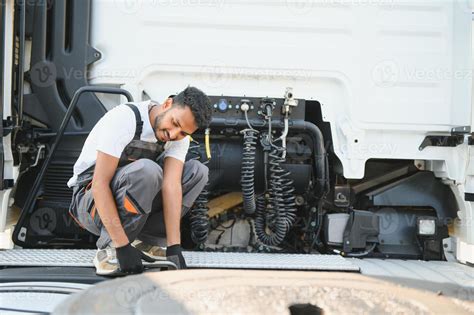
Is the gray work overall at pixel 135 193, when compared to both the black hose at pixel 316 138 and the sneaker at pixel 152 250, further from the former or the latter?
the black hose at pixel 316 138

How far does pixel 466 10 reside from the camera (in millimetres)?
2914

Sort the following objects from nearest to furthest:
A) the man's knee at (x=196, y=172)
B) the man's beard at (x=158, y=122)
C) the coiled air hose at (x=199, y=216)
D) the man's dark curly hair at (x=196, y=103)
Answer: the man's dark curly hair at (x=196, y=103) < the man's beard at (x=158, y=122) < the man's knee at (x=196, y=172) < the coiled air hose at (x=199, y=216)

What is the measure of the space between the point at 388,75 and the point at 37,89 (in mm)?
2314

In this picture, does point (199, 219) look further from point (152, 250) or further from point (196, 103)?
point (196, 103)

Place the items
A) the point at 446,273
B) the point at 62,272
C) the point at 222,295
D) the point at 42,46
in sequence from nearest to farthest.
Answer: the point at 222,295 → the point at 62,272 → the point at 446,273 → the point at 42,46

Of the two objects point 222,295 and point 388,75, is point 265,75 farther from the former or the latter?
point 222,295

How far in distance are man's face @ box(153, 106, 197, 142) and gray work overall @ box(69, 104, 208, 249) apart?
0.14 m

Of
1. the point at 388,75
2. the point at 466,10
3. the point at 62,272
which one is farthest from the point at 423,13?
the point at 62,272

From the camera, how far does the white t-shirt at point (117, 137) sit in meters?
2.12

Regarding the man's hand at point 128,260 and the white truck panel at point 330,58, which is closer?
the man's hand at point 128,260

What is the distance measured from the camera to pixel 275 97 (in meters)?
2.91

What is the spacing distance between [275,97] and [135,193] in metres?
1.21

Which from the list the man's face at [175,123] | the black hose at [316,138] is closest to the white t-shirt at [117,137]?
the man's face at [175,123]

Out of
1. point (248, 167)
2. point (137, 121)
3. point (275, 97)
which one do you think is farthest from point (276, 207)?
point (137, 121)
